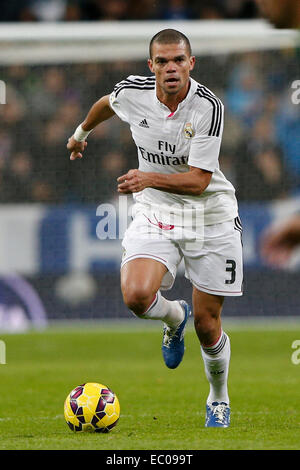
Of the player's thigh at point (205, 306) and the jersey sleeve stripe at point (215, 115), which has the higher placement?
the jersey sleeve stripe at point (215, 115)

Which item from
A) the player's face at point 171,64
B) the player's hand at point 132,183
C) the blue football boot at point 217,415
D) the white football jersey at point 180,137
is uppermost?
the player's face at point 171,64

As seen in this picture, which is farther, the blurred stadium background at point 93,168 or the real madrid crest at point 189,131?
the blurred stadium background at point 93,168

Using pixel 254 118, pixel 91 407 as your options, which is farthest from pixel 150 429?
pixel 254 118

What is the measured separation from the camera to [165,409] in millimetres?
7535

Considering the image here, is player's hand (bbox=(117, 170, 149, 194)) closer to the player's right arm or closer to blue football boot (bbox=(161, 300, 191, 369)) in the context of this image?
the player's right arm

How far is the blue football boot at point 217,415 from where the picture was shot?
654 centimetres

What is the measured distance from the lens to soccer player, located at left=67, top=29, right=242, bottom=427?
6469 mm

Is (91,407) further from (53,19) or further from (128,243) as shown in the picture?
(53,19)

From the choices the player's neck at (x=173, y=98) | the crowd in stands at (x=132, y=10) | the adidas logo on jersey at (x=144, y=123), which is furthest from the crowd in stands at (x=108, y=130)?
the player's neck at (x=173, y=98)

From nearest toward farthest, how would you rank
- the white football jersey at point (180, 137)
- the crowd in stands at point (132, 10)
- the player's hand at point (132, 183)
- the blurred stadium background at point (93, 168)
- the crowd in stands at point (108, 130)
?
the player's hand at point (132, 183), the white football jersey at point (180, 137), the blurred stadium background at point (93, 168), the crowd in stands at point (108, 130), the crowd in stands at point (132, 10)

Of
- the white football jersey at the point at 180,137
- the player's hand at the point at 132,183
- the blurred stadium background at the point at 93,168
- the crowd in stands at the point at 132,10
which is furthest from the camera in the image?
the crowd in stands at the point at 132,10

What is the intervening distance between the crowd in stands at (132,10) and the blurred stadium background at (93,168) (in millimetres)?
2039

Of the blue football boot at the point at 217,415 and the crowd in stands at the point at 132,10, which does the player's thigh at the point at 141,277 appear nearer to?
the blue football boot at the point at 217,415

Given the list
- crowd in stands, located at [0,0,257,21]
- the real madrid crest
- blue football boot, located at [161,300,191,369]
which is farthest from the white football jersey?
crowd in stands, located at [0,0,257,21]
